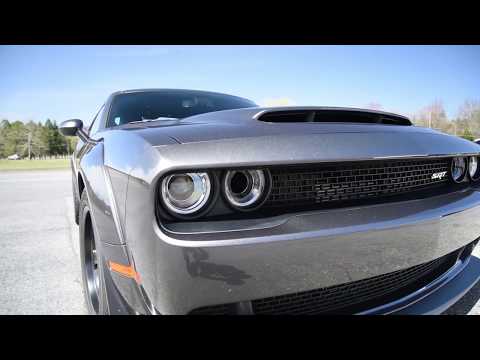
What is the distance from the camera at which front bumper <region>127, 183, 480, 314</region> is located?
85 centimetres

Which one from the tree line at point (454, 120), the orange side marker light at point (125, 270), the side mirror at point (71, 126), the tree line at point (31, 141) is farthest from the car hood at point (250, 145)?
the tree line at point (31, 141)

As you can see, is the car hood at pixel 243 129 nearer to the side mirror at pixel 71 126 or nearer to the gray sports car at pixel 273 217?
the gray sports car at pixel 273 217

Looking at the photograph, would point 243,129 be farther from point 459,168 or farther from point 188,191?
point 459,168

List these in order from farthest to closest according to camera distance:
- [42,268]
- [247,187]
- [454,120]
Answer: [454,120] → [42,268] → [247,187]

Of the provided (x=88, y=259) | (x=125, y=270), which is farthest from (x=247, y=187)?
(x=88, y=259)

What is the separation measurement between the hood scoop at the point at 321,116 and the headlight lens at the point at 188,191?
1.47ft

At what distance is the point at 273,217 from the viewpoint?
98 cm

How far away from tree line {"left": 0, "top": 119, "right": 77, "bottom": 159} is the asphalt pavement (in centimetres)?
5745

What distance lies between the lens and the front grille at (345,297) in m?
1.06

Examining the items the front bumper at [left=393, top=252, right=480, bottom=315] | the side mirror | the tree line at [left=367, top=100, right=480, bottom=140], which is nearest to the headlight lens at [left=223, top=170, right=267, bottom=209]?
the front bumper at [left=393, top=252, right=480, bottom=315]

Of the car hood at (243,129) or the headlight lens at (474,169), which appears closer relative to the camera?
the car hood at (243,129)

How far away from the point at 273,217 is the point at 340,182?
354mm

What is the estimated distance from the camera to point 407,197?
128 cm
